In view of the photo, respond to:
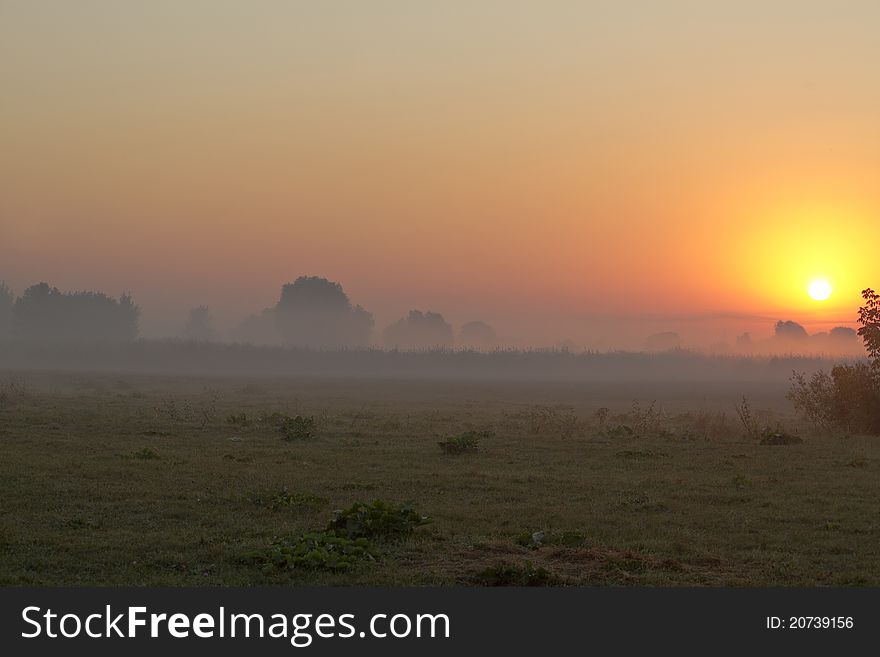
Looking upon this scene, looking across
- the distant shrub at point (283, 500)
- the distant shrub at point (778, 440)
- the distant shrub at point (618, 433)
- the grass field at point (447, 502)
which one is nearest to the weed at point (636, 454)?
the grass field at point (447, 502)

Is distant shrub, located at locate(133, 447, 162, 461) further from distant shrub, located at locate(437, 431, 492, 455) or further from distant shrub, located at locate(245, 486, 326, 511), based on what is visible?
distant shrub, located at locate(437, 431, 492, 455)

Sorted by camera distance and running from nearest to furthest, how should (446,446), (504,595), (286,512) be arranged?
(504,595) → (286,512) → (446,446)

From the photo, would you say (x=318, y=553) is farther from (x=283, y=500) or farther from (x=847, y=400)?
(x=847, y=400)

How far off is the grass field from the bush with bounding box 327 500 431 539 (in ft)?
0.99

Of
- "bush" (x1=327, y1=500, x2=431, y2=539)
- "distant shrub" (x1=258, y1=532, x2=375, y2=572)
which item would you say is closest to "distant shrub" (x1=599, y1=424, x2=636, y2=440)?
"bush" (x1=327, y1=500, x2=431, y2=539)

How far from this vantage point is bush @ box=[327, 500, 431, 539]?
52.8 feet

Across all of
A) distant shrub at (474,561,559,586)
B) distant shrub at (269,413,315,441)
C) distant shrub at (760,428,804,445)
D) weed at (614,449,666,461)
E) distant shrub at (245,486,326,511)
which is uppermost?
distant shrub at (269,413,315,441)

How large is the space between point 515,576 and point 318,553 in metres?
3.30

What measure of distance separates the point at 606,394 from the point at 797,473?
70568mm

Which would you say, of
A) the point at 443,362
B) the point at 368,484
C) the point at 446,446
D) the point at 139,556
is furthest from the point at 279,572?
the point at 443,362

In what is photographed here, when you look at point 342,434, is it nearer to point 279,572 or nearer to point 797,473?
point 797,473

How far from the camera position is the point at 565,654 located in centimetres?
1045

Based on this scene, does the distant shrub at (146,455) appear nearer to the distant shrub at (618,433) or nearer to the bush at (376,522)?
the bush at (376,522)

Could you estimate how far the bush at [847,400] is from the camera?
3891 centimetres
